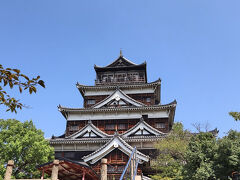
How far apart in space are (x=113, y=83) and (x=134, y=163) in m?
23.5

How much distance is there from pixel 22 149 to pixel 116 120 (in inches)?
489

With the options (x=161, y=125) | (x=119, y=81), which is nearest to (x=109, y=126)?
(x=161, y=125)

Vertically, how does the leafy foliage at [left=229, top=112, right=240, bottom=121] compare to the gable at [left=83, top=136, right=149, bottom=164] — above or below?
below

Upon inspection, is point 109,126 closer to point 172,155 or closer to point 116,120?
point 116,120

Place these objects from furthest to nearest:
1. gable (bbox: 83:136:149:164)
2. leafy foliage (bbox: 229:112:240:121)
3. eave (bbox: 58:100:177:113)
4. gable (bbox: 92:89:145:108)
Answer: gable (bbox: 92:89:145:108), eave (bbox: 58:100:177:113), gable (bbox: 83:136:149:164), leafy foliage (bbox: 229:112:240:121)

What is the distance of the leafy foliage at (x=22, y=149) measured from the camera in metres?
19.2

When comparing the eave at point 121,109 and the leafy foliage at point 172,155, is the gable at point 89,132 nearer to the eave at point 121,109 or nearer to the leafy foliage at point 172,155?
the eave at point 121,109

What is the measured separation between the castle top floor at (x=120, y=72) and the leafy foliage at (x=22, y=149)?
14.8m

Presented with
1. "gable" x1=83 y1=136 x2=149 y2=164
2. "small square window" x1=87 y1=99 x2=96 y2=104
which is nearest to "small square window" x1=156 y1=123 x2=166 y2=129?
"gable" x1=83 y1=136 x2=149 y2=164

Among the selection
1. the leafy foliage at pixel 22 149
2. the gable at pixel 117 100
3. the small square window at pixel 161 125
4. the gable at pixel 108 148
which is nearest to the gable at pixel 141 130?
the small square window at pixel 161 125

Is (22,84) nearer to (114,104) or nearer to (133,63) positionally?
(114,104)

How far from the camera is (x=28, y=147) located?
20188 mm

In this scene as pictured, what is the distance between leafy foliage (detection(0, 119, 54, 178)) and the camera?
1916cm

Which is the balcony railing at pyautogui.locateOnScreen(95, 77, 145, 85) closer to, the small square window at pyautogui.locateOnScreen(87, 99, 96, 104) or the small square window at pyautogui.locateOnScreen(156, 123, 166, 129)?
the small square window at pyautogui.locateOnScreen(87, 99, 96, 104)
